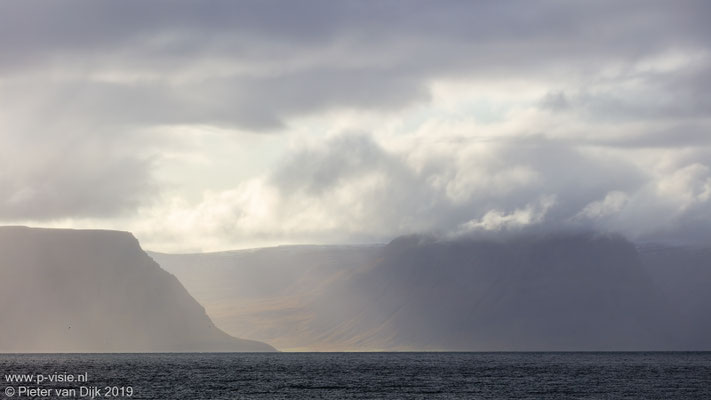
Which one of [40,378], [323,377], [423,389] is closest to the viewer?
[423,389]

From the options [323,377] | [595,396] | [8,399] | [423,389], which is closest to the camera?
[8,399]

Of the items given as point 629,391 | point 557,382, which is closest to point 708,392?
point 629,391

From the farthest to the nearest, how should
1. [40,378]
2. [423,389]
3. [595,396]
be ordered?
[40,378], [423,389], [595,396]

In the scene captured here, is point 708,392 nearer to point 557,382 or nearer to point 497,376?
point 557,382

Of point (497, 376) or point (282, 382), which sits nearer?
point (282, 382)

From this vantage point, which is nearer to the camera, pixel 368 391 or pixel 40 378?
pixel 368 391

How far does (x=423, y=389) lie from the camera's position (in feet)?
495

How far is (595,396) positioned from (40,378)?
97293mm

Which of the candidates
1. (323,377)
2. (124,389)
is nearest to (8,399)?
(124,389)

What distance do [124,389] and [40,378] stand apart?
33.4 meters

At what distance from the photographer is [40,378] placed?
168 meters

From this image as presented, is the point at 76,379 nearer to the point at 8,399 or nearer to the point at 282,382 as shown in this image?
the point at 282,382

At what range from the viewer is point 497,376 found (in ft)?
651

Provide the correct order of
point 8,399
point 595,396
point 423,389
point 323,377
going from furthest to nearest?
point 323,377, point 423,389, point 595,396, point 8,399
